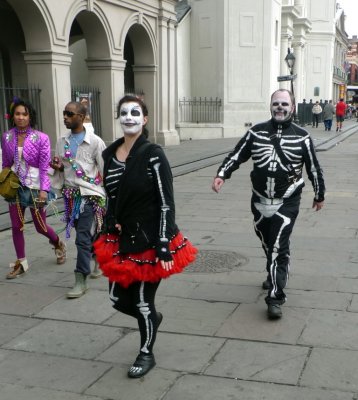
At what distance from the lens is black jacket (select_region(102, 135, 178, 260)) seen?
3148mm

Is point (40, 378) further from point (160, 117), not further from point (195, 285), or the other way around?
point (160, 117)

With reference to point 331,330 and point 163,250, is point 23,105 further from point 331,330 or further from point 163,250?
point 331,330

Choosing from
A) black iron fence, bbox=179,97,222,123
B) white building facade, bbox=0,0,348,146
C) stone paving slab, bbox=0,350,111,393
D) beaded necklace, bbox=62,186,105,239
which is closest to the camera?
stone paving slab, bbox=0,350,111,393

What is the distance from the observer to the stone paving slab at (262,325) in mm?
3859

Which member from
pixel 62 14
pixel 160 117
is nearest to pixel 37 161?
pixel 62 14

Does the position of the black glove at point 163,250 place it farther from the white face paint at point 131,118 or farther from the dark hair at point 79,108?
the dark hair at point 79,108

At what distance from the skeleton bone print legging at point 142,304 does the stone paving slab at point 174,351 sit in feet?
0.82

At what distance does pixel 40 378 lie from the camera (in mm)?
3332

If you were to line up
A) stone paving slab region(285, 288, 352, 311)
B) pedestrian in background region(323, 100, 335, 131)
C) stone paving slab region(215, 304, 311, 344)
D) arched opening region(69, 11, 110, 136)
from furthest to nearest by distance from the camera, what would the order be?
1. pedestrian in background region(323, 100, 335, 131)
2. arched opening region(69, 11, 110, 136)
3. stone paving slab region(285, 288, 352, 311)
4. stone paving slab region(215, 304, 311, 344)

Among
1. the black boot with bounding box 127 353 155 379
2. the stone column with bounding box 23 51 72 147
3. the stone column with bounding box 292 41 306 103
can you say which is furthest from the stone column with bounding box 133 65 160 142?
the stone column with bounding box 292 41 306 103

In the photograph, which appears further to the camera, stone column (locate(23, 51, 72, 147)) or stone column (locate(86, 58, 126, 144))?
stone column (locate(86, 58, 126, 144))

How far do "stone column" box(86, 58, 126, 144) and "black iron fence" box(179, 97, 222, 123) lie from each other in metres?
9.42

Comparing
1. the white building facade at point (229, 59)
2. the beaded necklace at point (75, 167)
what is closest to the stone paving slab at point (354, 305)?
the beaded necklace at point (75, 167)

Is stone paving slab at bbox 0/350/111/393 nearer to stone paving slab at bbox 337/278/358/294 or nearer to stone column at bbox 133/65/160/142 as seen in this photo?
stone paving slab at bbox 337/278/358/294
